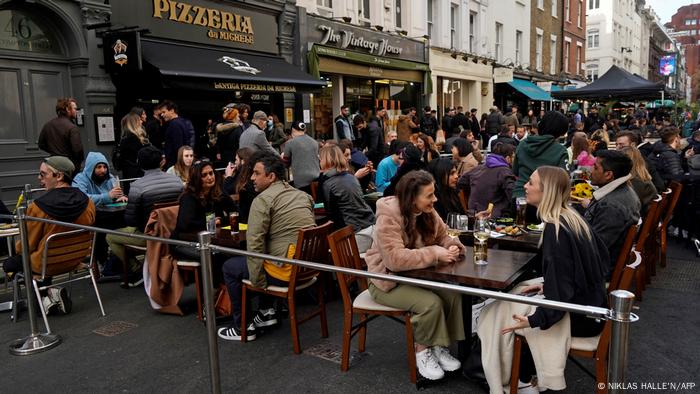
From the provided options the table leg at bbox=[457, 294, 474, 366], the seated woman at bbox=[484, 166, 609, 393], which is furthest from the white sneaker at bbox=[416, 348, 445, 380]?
the seated woman at bbox=[484, 166, 609, 393]

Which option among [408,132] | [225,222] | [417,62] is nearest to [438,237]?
[225,222]

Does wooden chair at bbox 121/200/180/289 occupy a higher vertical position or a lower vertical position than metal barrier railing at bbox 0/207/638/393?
lower

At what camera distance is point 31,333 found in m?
4.71

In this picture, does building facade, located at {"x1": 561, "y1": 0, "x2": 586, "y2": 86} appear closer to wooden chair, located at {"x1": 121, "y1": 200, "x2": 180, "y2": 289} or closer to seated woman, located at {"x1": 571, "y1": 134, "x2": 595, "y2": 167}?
seated woman, located at {"x1": 571, "y1": 134, "x2": 595, "y2": 167}

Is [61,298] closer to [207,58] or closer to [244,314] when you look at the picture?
[244,314]

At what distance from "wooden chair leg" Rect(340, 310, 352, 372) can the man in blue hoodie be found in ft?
13.0

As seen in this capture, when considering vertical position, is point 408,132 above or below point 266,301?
above

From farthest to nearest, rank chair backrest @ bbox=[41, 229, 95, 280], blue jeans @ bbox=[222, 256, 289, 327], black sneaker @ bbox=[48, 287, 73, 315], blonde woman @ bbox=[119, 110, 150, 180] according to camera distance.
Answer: blonde woman @ bbox=[119, 110, 150, 180], black sneaker @ bbox=[48, 287, 73, 315], chair backrest @ bbox=[41, 229, 95, 280], blue jeans @ bbox=[222, 256, 289, 327]

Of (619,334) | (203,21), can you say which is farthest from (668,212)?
(203,21)

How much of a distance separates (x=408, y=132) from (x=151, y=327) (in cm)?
853

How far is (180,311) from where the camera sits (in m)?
5.28

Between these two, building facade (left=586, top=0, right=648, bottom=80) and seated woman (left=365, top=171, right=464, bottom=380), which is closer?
seated woman (left=365, top=171, right=464, bottom=380)

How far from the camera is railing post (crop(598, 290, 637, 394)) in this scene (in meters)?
2.02

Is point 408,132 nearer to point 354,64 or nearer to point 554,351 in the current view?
point 354,64
